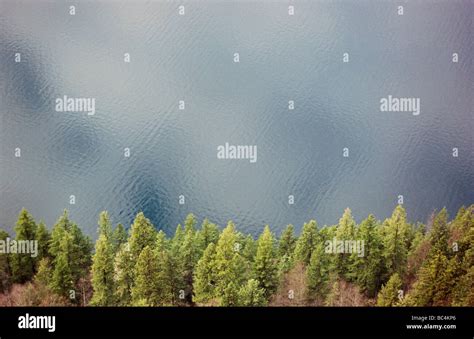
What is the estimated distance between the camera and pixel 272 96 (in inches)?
298

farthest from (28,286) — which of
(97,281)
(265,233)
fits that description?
(265,233)

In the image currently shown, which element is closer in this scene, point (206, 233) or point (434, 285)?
point (434, 285)

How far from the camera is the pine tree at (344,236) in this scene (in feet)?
24.6

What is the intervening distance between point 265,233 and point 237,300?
881mm

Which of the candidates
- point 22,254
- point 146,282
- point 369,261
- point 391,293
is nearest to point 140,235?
point 146,282

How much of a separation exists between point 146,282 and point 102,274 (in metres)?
0.55

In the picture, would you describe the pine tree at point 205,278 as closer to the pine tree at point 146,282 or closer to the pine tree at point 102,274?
the pine tree at point 146,282

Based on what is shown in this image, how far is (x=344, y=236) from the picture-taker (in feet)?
24.6

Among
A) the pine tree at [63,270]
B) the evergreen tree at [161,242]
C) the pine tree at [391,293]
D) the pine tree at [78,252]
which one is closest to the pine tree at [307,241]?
the pine tree at [391,293]

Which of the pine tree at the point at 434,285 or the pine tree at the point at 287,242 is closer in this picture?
the pine tree at the point at 434,285

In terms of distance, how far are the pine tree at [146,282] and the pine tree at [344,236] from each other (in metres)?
2.24

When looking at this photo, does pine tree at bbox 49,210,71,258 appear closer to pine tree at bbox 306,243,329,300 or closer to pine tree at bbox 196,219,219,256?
pine tree at bbox 196,219,219,256

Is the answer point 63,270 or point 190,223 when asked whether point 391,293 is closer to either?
point 190,223
